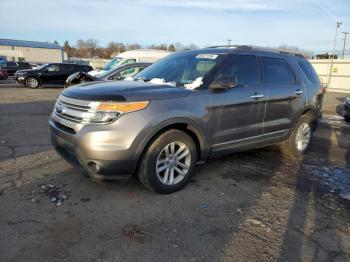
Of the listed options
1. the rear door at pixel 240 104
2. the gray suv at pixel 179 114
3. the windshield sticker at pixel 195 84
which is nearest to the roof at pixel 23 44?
the gray suv at pixel 179 114

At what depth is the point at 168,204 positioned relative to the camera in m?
4.23

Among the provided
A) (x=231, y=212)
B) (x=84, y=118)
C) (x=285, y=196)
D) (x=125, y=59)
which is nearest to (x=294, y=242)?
(x=231, y=212)

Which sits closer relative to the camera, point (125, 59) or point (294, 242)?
point (294, 242)

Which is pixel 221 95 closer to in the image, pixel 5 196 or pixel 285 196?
pixel 285 196

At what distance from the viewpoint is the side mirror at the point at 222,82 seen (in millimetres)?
4688

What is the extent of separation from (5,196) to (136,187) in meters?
1.56

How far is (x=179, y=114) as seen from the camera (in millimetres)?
4355

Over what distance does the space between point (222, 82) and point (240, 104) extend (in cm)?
56

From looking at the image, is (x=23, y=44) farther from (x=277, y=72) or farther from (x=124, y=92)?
(x=124, y=92)

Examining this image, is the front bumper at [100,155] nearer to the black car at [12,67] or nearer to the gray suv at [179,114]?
the gray suv at [179,114]

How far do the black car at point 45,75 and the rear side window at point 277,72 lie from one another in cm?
1772

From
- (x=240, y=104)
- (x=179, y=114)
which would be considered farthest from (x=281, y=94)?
(x=179, y=114)

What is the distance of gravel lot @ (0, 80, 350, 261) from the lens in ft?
10.7

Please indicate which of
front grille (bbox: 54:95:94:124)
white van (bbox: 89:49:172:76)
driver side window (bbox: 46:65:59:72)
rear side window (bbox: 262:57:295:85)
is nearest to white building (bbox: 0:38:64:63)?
driver side window (bbox: 46:65:59:72)
